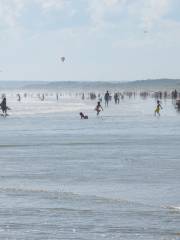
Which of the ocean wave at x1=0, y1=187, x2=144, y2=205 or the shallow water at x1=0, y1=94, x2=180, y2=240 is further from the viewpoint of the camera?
the ocean wave at x1=0, y1=187, x2=144, y2=205

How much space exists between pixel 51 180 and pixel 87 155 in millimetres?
6653

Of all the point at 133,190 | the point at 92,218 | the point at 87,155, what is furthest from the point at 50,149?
the point at 92,218

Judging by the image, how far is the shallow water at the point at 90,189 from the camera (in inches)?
496

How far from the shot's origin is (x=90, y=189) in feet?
56.2

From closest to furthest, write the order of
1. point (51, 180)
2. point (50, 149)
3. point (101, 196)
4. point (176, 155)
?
point (101, 196)
point (51, 180)
point (176, 155)
point (50, 149)

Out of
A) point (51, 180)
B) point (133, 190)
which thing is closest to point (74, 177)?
point (51, 180)

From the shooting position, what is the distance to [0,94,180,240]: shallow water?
A: 1259cm

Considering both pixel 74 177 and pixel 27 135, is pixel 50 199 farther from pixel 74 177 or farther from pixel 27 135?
pixel 27 135

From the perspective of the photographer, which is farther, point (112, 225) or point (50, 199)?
point (50, 199)

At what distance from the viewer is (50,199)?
15.6 metres

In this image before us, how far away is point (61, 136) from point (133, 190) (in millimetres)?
18726

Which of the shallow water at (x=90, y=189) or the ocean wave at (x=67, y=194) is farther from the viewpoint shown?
the ocean wave at (x=67, y=194)

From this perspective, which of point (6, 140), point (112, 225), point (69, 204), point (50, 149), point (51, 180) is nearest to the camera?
point (112, 225)

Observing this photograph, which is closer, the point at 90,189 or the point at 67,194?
the point at 67,194
